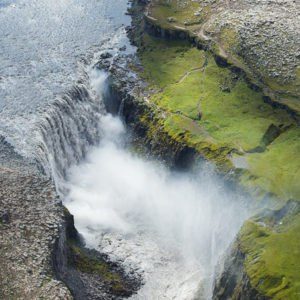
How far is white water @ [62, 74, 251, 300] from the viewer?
43.2m

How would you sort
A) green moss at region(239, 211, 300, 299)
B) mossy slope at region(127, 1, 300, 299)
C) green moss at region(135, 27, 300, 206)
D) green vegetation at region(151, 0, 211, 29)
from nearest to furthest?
1. green moss at region(239, 211, 300, 299)
2. mossy slope at region(127, 1, 300, 299)
3. green moss at region(135, 27, 300, 206)
4. green vegetation at region(151, 0, 211, 29)

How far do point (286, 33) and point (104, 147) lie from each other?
4448 cm

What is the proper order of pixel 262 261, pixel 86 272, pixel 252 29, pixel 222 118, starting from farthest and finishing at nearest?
pixel 252 29, pixel 222 118, pixel 86 272, pixel 262 261

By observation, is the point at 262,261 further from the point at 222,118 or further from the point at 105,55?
the point at 105,55

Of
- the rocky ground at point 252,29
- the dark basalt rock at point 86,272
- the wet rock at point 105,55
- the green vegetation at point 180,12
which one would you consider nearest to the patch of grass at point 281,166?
the rocky ground at point 252,29

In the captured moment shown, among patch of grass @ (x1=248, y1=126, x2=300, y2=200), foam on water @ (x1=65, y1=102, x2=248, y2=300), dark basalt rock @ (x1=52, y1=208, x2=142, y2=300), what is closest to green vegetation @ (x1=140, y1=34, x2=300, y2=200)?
patch of grass @ (x1=248, y1=126, x2=300, y2=200)

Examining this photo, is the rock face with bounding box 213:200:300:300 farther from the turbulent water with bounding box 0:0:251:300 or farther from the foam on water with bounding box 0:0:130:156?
the foam on water with bounding box 0:0:130:156

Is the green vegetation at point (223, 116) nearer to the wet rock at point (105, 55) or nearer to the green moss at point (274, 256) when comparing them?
the green moss at point (274, 256)

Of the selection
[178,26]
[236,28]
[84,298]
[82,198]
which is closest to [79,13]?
[178,26]

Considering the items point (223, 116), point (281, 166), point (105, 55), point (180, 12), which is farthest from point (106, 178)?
point (180, 12)

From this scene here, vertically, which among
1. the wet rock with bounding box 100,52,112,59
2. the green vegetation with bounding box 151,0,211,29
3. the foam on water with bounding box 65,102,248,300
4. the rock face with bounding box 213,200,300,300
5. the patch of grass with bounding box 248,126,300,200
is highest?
the green vegetation with bounding box 151,0,211,29

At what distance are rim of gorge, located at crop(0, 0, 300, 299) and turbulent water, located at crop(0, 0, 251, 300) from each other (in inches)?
87.1

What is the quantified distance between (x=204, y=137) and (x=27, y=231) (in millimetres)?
30293

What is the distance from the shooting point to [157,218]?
5294 cm
